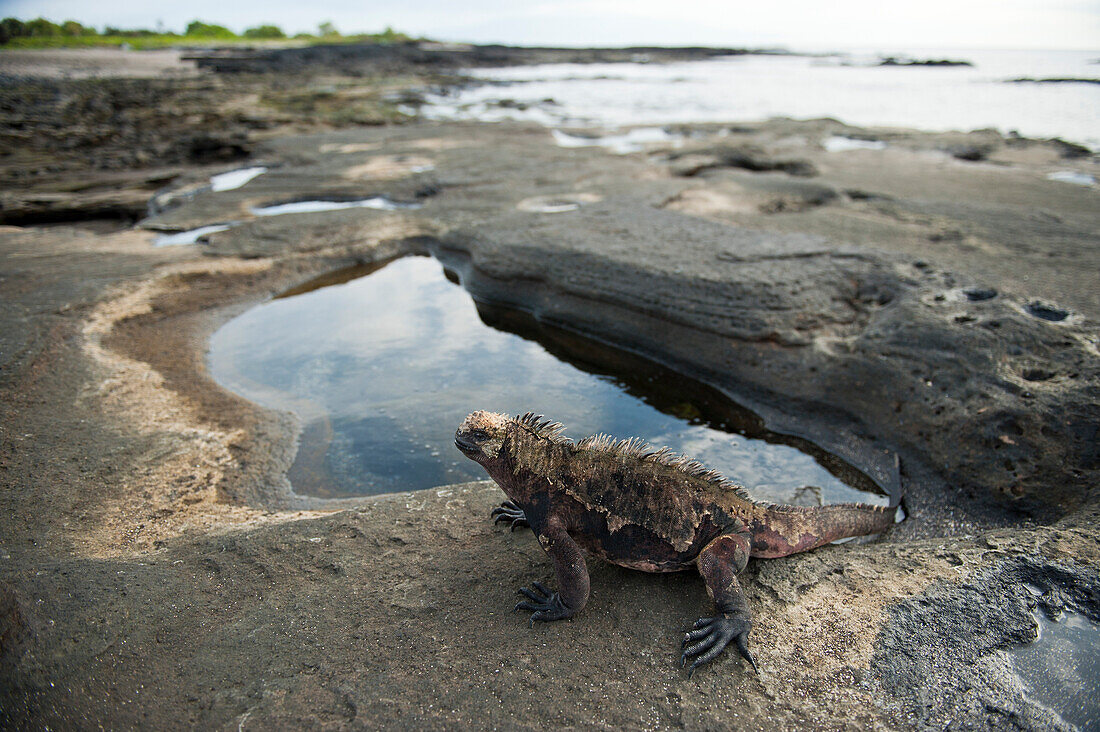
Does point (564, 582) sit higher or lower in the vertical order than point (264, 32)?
lower

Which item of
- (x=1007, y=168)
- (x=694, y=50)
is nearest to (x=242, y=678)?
(x=1007, y=168)

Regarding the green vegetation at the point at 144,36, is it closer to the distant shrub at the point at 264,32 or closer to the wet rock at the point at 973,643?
the distant shrub at the point at 264,32

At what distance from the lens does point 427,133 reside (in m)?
14.1

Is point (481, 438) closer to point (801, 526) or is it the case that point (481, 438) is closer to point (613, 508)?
point (613, 508)

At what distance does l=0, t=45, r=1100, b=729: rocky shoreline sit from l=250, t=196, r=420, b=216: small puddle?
433 millimetres

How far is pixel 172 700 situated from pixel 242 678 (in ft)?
0.75

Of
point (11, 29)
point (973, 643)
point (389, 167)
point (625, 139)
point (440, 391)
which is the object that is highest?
point (11, 29)

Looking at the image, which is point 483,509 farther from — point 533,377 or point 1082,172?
point 1082,172

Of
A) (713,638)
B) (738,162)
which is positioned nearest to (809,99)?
(738,162)

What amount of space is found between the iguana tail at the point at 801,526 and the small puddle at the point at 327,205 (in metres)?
7.41

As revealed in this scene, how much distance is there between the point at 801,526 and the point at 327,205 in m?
8.69

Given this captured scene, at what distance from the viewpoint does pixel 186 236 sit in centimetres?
802

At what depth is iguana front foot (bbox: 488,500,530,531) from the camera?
3.25 metres

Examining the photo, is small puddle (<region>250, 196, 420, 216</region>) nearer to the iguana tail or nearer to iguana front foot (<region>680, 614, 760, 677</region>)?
the iguana tail
